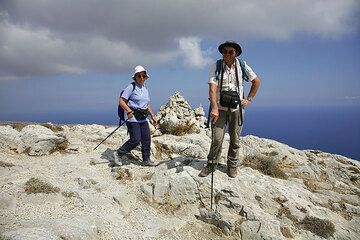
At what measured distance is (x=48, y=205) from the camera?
864cm

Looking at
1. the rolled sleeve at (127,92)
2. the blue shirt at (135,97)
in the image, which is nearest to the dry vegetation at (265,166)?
the blue shirt at (135,97)

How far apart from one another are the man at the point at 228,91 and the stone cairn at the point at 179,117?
28.9ft

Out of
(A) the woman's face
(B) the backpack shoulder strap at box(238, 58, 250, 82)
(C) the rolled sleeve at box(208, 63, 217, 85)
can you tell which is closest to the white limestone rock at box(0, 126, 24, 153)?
(A) the woman's face

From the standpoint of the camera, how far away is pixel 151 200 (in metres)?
9.93

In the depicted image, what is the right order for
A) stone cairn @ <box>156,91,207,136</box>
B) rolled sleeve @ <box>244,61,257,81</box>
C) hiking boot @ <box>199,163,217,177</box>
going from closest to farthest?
rolled sleeve @ <box>244,61,257,81</box>
hiking boot @ <box>199,163,217,177</box>
stone cairn @ <box>156,91,207,136</box>

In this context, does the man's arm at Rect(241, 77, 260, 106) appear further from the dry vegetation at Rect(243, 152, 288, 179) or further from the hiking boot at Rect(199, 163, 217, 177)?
the dry vegetation at Rect(243, 152, 288, 179)

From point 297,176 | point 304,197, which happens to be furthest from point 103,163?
point 297,176

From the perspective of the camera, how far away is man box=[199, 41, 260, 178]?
8.98 meters

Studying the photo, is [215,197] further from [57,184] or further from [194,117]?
[194,117]

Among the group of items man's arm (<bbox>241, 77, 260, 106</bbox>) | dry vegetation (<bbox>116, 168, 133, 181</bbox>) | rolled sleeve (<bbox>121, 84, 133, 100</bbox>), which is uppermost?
man's arm (<bbox>241, 77, 260, 106</bbox>)

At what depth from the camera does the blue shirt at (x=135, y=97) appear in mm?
11359

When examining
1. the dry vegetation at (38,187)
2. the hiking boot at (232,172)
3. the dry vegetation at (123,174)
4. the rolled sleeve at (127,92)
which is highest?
the rolled sleeve at (127,92)

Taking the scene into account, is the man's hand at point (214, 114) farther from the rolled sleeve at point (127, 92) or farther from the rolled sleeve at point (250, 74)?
the rolled sleeve at point (127, 92)

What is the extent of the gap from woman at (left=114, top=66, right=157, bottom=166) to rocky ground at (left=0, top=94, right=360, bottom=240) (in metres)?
1.30
